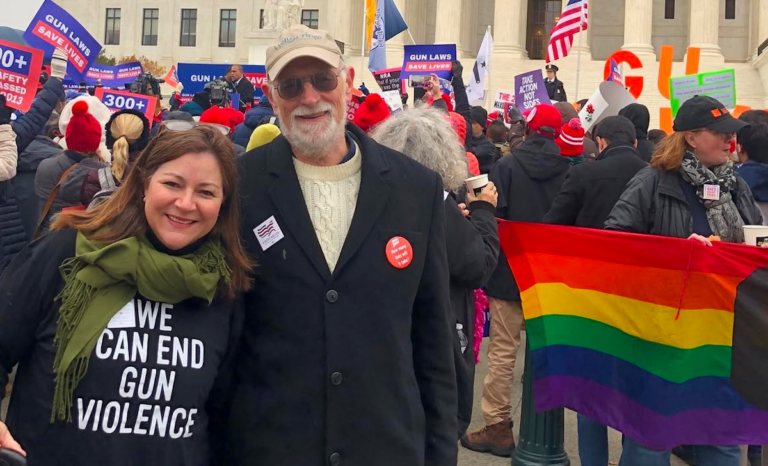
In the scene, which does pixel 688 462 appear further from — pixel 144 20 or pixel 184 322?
pixel 144 20

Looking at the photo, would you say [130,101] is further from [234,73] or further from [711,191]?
[711,191]

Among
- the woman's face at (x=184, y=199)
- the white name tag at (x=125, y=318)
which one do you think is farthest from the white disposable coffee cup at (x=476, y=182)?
the white name tag at (x=125, y=318)

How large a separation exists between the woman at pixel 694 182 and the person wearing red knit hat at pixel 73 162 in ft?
10.4

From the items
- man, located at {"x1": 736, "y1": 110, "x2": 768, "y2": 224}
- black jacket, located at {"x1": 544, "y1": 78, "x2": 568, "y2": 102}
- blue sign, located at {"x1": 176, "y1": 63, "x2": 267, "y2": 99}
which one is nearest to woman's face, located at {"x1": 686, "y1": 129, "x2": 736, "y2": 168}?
man, located at {"x1": 736, "y1": 110, "x2": 768, "y2": 224}

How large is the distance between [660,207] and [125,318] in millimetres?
3186

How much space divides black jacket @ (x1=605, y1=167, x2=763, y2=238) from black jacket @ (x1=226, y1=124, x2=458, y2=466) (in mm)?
2335

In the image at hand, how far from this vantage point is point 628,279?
16.1ft

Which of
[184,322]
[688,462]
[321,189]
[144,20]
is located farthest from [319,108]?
[144,20]

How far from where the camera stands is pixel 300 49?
2889mm

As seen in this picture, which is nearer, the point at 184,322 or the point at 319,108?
the point at 184,322

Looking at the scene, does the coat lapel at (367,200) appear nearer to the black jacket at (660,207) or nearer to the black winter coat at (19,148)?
the black jacket at (660,207)

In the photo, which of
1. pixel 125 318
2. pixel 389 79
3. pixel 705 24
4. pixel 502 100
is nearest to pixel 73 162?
pixel 125 318

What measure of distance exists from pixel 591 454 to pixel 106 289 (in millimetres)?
3405

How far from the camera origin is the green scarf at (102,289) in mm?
2635
